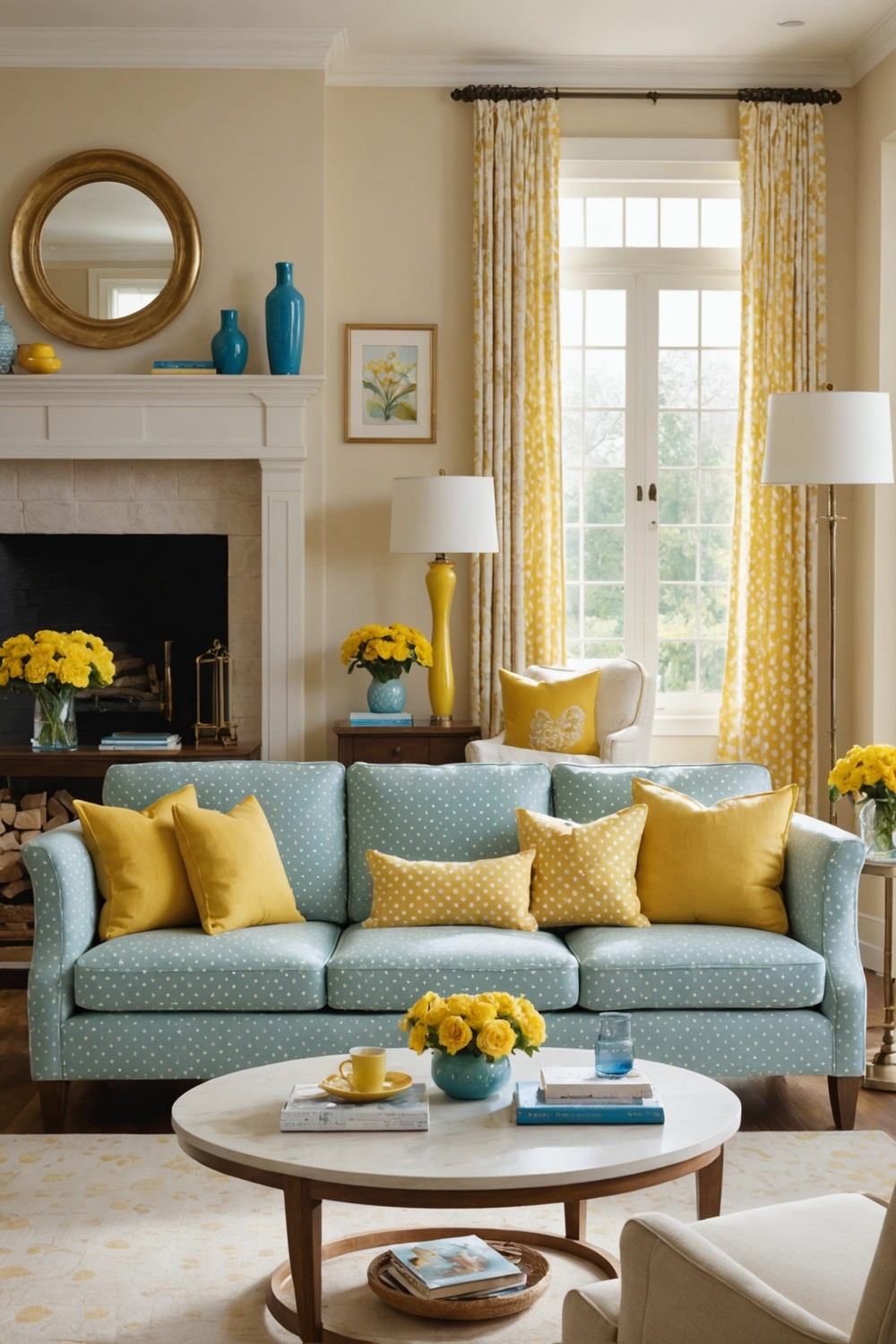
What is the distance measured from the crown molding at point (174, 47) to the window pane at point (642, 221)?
53.7 inches

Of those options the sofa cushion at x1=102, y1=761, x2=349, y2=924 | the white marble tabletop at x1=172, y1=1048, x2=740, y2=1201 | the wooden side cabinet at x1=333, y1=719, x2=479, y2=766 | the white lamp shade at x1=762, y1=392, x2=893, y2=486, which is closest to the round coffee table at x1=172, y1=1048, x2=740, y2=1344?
the white marble tabletop at x1=172, y1=1048, x2=740, y2=1201

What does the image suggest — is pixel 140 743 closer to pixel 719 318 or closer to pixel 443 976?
pixel 443 976

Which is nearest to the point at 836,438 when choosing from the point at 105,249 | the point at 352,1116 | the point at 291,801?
the point at 291,801

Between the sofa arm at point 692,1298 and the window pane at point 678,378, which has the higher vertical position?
the window pane at point 678,378

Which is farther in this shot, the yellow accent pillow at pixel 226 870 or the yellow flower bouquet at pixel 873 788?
the yellow flower bouquet at pixel 873 788

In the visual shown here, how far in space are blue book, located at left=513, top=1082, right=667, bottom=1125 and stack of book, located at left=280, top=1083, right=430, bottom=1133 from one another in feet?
0.61

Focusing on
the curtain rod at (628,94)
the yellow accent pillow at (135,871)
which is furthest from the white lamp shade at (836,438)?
the yellow accent pillow at (135,871)

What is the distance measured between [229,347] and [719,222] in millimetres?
2174

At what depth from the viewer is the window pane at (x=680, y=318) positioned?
5.99 metres

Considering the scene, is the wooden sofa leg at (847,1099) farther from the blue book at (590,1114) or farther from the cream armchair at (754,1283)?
the cream armchair at (754,1283)

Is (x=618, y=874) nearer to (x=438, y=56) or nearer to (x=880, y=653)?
(x=880, y=653)

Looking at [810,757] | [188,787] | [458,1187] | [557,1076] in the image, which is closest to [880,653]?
[810,757]

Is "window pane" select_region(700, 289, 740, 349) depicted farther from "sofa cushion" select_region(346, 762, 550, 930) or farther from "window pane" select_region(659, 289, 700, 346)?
"sofa cushion" select_region(346, 762, 550, 930)

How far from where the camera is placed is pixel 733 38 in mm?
5504
